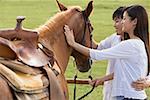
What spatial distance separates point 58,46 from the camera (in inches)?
157

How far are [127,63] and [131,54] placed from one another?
100 millimetres

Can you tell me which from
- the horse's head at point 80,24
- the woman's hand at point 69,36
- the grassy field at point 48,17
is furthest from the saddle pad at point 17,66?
the grassy field at point 48,17

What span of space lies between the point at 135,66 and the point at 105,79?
15.6 inches

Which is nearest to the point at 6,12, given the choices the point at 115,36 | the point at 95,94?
the point at 95,94

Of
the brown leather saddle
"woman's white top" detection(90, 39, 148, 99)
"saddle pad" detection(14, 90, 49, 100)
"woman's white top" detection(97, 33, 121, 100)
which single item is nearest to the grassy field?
"woman's white top" detection(97, 33, 121, 100)

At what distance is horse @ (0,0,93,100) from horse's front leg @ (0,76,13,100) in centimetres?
38

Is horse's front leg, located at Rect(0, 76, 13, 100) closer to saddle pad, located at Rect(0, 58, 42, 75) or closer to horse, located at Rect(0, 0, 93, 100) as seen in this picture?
saddle pad, located at Rect(0, 58, 42, 75)

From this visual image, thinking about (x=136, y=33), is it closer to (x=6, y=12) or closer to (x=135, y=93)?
(x=135, y=93)

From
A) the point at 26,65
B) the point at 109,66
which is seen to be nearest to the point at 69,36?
the point at 109,66

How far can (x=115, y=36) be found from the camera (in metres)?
4.14

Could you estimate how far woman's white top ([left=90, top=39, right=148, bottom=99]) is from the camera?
3.60 metres

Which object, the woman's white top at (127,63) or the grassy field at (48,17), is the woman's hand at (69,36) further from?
the grassy field at (48,17)

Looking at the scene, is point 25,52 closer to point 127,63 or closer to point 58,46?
point 58,46

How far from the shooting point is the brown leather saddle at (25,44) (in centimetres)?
342
